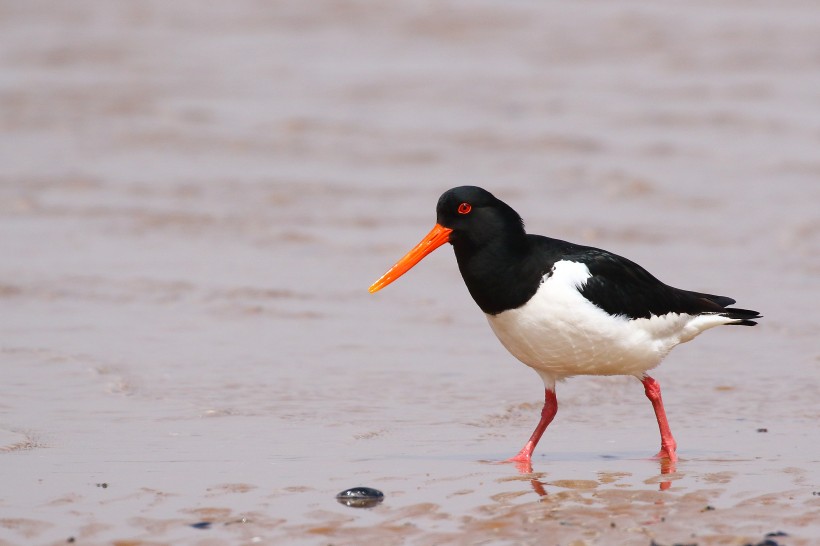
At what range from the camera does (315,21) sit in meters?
18.6

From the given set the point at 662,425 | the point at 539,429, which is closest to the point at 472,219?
the point at 539,429

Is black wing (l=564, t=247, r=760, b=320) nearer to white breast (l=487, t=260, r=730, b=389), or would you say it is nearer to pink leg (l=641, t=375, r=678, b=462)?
white breast (l=487, t=260, r=730, b=389)

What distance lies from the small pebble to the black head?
137cm

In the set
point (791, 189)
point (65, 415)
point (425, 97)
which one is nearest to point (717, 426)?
point (65, 415)

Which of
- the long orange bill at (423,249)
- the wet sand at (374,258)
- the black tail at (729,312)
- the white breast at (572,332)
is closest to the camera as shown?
the wet sand at (374,258)

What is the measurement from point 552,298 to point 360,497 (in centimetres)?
130

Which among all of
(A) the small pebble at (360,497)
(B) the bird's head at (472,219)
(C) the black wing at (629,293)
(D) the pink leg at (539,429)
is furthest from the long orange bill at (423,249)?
(A) the small pebble at (360,497)

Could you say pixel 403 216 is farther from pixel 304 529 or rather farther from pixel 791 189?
pixel 304 529

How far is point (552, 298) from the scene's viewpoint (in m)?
5.66

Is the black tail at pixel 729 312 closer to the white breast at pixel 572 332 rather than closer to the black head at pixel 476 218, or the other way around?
the white breast at pixel 572 332

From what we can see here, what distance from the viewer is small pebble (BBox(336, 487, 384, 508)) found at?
494 cm

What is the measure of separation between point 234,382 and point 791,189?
22.4ft

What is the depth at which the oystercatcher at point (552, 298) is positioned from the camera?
5680 millimetres

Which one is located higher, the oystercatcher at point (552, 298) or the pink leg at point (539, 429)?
the oystercatcher at point (552, 298)
